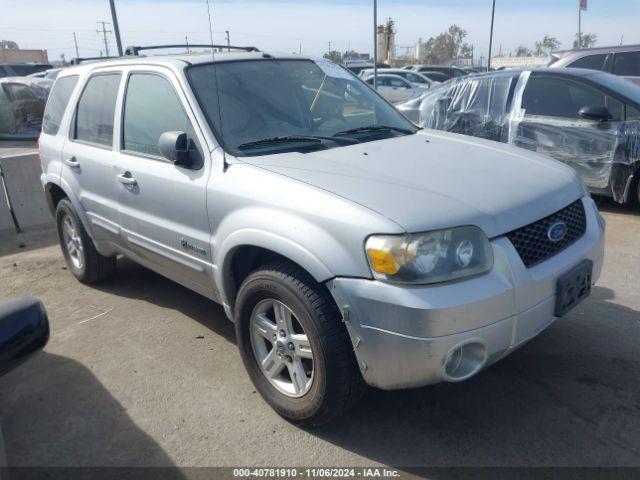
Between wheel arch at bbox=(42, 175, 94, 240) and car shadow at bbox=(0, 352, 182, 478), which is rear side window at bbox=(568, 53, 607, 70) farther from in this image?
car shadow at bbox=(0, 352, 182, 478)

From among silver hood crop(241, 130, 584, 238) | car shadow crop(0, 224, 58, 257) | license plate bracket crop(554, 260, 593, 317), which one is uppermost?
silver hood crop(241, 130, 584, 238)

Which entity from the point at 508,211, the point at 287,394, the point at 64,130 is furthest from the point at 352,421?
the point at 64,130

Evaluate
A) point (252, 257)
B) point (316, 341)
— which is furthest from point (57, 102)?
point (316, 341)

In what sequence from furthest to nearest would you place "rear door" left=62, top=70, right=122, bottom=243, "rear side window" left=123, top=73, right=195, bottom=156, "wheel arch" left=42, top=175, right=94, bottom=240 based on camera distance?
"wheel arch" left=42, top=175, right=94, bottom=240 → "rear door" left=62, top=70, right=122, bottom=243 → "rear side window" left=123, top=73, right=195, bottom=156

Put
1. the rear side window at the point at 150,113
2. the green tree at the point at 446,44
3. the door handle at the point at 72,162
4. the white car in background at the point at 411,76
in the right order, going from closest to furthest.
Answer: the rear side window at the point at 150,113
the door handle at the point at 72,162
the white car in background at the point at 411,76
the green tree at the point at 446,44

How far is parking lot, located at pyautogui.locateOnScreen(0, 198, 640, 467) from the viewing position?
2.74 metres

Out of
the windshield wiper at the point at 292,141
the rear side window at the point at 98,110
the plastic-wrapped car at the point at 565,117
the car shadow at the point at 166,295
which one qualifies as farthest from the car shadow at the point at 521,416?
the plastic-wrapped car at the point at 565,117

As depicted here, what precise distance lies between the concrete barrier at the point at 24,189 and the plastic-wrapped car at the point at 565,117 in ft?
17.3

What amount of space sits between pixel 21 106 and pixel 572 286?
1647cm

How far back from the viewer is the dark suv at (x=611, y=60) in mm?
9359

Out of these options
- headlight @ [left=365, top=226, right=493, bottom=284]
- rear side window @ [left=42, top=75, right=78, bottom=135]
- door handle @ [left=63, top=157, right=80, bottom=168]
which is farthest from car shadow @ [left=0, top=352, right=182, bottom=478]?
rear side window @ [left=42, top=75, right=78, bottom=135]

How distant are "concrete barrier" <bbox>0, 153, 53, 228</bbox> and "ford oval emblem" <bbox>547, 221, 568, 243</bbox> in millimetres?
6222

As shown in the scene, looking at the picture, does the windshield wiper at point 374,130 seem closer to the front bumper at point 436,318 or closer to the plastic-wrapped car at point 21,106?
the front bumper at point 436,318

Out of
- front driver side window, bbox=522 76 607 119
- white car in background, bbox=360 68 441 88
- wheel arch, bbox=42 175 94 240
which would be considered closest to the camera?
wheel arch, bbox=42 175 94 240
